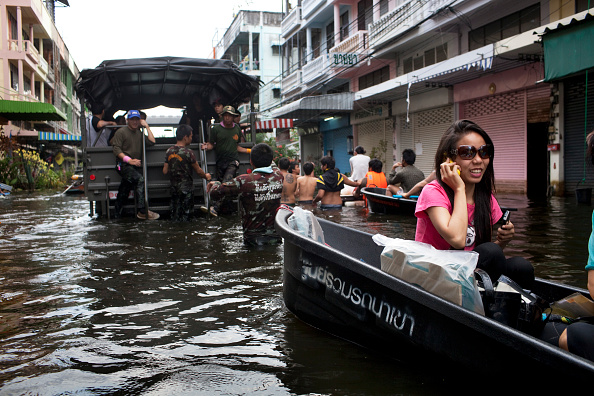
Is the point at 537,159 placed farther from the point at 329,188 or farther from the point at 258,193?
the point at 258,193

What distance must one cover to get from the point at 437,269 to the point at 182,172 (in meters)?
7.78

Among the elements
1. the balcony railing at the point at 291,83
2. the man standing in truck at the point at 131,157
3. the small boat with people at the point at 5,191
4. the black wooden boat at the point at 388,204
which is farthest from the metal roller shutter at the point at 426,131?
the small boat with people at the point at 5,191

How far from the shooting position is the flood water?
9.42ft

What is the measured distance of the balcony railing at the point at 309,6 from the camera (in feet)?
99.2

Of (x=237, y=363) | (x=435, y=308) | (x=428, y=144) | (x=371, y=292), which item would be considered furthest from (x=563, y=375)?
(x=428, y=144)

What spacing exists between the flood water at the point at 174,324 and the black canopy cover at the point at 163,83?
376 cm

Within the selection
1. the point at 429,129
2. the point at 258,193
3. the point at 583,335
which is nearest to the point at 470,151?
the point at 583,335

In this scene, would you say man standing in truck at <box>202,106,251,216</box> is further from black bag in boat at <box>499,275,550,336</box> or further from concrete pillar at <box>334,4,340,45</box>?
concrete pillar at <box>334,4,340,45</box>

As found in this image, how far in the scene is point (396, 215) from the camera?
10609mm

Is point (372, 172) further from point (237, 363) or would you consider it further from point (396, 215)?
point (237, 363)

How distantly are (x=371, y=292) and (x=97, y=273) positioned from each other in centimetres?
374

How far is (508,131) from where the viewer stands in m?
18.3

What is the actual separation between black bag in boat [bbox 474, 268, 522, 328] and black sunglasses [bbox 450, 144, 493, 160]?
76 cm

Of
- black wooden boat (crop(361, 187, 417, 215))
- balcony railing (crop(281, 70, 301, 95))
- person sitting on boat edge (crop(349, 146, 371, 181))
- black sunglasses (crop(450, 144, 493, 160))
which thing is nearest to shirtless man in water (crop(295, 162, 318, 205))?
black wooden boat (crop(361, 187, 417, 215))
